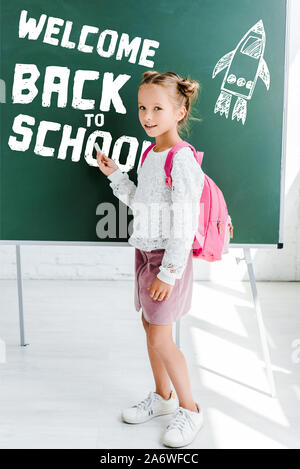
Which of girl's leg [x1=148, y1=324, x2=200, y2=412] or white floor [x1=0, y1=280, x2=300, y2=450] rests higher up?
girl's leg [x1=148, y1=324, x2=200, y2=412]

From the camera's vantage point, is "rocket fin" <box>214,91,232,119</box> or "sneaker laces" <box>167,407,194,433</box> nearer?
"sneaker laces" <box>167,407,194,433</box>

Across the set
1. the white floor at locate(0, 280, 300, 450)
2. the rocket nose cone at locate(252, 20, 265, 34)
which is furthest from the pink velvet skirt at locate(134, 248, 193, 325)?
the rocket nose cone at locate(252, 20, 265, 34)

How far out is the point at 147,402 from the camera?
182cm

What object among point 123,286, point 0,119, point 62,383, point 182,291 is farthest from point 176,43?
point 123,286

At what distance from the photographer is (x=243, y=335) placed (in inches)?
105

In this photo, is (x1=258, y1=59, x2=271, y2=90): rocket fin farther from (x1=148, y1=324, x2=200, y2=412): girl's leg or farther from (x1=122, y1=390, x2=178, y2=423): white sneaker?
(x1=122, y1=390, x2=178, y2=423): white sneaker

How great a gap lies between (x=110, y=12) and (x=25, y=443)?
1638 mm

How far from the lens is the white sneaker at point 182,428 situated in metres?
1.63

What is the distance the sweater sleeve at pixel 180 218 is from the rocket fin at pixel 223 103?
0.42m

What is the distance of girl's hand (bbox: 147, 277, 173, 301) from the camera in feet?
4.98

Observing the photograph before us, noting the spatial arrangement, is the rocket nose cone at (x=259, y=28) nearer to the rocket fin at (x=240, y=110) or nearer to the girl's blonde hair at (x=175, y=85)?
the rocket fin at (x=240, y=110)

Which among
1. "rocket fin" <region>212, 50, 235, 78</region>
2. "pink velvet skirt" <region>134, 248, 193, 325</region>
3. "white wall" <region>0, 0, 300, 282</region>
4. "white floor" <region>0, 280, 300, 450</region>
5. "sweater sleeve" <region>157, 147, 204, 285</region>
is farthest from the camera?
"white wall" <region>0, 0, 300, 282</region>

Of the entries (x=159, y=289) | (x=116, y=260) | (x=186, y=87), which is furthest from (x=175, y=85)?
(x=116, y=260)

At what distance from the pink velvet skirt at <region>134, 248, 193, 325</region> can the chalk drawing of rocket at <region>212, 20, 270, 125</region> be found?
661 millimetres
